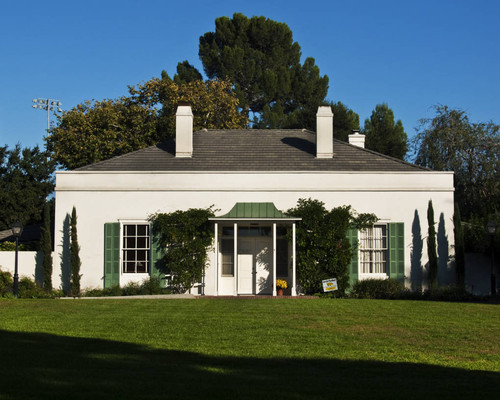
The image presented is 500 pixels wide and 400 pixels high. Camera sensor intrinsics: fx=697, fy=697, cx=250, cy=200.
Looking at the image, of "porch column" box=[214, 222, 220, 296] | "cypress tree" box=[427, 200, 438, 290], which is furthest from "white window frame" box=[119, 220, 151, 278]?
"cypress tree" box=[427, 200, 438, 290]

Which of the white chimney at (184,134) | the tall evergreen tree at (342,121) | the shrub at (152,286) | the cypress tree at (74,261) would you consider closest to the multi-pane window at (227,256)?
the shrub at (152,286)

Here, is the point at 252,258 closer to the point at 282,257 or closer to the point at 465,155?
the point at 282,257

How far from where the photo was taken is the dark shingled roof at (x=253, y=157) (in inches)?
944

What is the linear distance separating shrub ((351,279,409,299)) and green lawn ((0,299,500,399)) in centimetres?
452

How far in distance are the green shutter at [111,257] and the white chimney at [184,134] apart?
3.82m

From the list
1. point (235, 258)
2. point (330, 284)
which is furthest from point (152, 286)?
point (330, 284)

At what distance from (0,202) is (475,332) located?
28.7 m

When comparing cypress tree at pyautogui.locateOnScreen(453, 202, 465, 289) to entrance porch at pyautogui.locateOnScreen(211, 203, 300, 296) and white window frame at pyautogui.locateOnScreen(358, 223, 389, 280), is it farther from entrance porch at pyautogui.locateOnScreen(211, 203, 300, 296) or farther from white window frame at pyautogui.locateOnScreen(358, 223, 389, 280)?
entrance porch at pyautogui.locateOnScreen(211, 203, 300, 296)

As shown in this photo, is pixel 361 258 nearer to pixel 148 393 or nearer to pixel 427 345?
pixel 427 345

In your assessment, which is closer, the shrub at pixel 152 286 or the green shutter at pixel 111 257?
the shrub at pixel 152 286

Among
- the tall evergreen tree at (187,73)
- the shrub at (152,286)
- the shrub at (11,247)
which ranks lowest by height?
the shrub at (152,286)

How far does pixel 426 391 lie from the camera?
7.75 metres

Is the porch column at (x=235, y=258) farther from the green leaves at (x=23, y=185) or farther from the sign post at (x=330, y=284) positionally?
the green leaves at (x=23, y=185)

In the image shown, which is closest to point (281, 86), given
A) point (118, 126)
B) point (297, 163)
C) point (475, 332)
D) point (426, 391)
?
point (118, 126)
